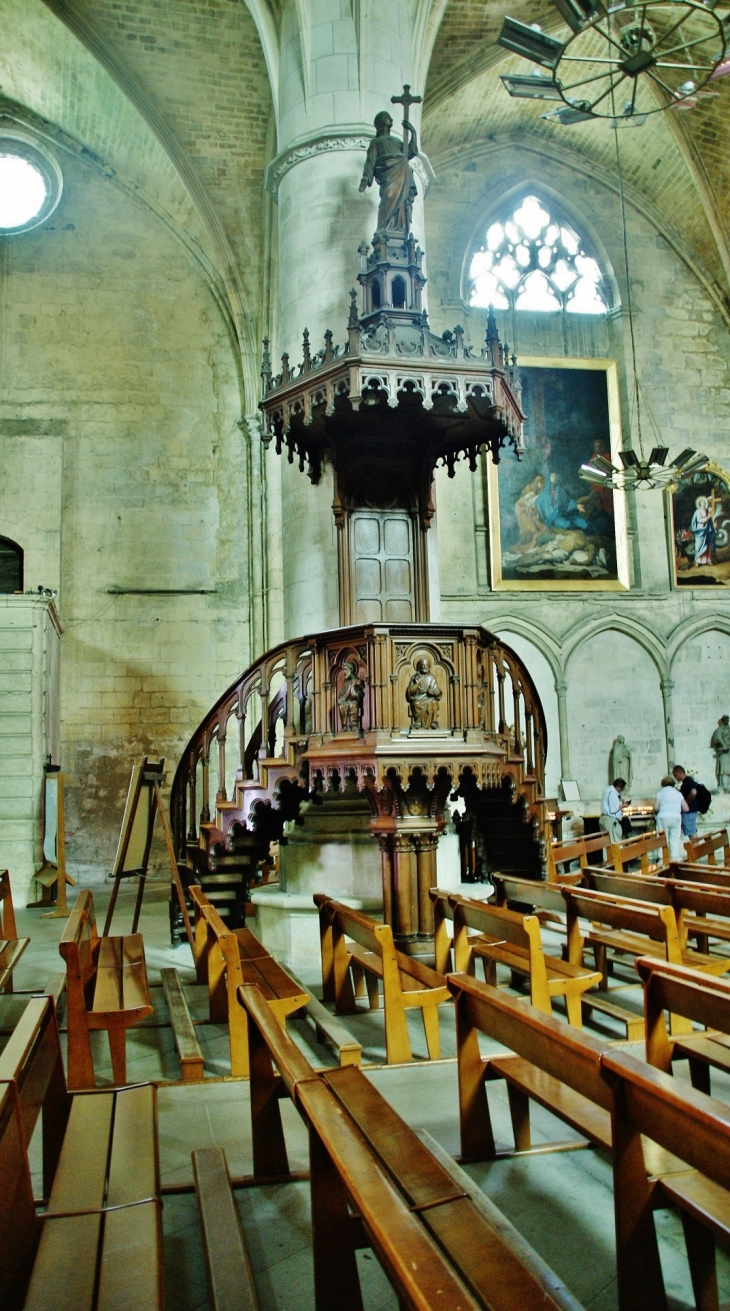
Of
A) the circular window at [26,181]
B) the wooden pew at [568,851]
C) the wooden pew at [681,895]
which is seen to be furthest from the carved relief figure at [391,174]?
the circular window at [26,181]

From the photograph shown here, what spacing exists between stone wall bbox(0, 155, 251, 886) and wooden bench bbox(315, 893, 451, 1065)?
363 inches

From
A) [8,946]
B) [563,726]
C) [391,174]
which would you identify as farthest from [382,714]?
[563,726]

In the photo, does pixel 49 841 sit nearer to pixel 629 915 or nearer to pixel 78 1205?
pixel 629 915

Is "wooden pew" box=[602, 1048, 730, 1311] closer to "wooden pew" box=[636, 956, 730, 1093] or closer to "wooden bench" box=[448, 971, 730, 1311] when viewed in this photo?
"wooden bench" box=[448, 971, 730, 1311]

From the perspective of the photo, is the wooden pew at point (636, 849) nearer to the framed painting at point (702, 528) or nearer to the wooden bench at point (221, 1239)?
the wooden bench at point (221, 1239)

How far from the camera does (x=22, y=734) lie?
11.6m

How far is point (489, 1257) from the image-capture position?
193 centimetres

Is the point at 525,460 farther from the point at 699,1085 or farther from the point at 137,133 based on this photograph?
the point at 699,1085

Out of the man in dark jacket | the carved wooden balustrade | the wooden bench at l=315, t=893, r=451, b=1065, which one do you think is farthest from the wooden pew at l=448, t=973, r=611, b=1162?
the man in dark jacket

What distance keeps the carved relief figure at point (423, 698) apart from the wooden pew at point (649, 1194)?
14.5 feet

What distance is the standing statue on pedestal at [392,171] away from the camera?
8836 millimetres

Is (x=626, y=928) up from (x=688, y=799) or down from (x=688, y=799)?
down

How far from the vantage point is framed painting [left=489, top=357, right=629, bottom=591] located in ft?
54.0

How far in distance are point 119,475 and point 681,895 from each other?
1220 centimetres
